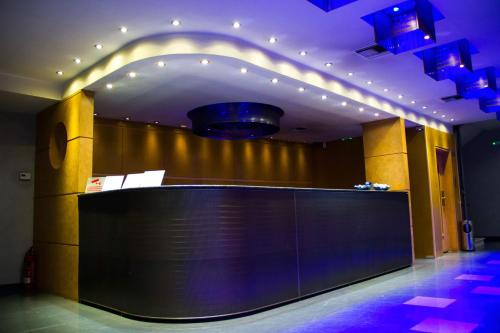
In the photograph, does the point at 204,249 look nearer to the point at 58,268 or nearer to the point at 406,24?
the point at 58,268

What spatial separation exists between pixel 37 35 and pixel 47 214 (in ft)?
10.8

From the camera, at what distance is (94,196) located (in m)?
5.67

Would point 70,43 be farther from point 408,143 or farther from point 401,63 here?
point 408,143

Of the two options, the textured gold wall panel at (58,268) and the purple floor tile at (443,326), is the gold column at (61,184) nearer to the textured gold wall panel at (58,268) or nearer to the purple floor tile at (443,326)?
the textured gold wall panel at (58,268)

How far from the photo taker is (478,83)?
7.52 metres

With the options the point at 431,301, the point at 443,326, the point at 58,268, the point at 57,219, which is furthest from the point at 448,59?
the point at 58,268

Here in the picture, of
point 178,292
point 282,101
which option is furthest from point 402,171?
point 178,292

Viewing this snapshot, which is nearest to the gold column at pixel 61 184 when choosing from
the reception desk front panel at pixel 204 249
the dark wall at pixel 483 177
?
the reception desk front panel at pixel 204 249

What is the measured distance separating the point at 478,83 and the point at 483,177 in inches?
318

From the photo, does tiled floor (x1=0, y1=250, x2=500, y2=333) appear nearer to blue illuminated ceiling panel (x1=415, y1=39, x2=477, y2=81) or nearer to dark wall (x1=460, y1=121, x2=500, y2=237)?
blue illuminated ceiling panel (x1=415, y1=39, x2=477, y2=81)

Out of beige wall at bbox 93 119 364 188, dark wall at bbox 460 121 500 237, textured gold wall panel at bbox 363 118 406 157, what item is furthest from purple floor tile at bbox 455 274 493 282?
dark wall at bbox 460 121 500 237

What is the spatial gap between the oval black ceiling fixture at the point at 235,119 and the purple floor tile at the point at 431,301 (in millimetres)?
4010

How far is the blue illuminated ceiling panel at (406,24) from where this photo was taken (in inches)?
192

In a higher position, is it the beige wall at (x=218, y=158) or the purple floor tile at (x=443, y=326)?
the beige wall at (x=218, y=158)
